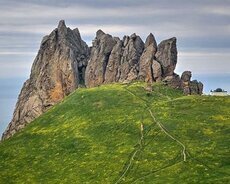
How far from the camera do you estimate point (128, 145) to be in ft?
528

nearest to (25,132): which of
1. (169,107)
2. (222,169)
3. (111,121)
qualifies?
(111,121)

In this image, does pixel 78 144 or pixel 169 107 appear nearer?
pixel 78 144

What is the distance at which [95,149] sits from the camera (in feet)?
539

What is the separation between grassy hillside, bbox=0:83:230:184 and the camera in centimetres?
14018

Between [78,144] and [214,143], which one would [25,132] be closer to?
[78,144]

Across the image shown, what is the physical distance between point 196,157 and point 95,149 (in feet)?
119

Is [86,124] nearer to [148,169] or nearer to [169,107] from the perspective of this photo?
[169,107]

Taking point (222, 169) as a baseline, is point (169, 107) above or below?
above

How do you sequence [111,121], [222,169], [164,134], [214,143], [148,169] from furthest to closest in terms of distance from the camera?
[111,121] < [164,134] < [214,143] < [148,169] < [222,169]

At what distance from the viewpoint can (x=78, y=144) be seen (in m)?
171

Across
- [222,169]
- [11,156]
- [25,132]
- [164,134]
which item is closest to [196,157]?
[222,169]

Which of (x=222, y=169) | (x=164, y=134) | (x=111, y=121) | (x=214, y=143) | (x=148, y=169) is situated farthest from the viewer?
(x=111, y=121)

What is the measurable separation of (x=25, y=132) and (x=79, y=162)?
42.7 m

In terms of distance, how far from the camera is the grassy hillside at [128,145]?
140m
